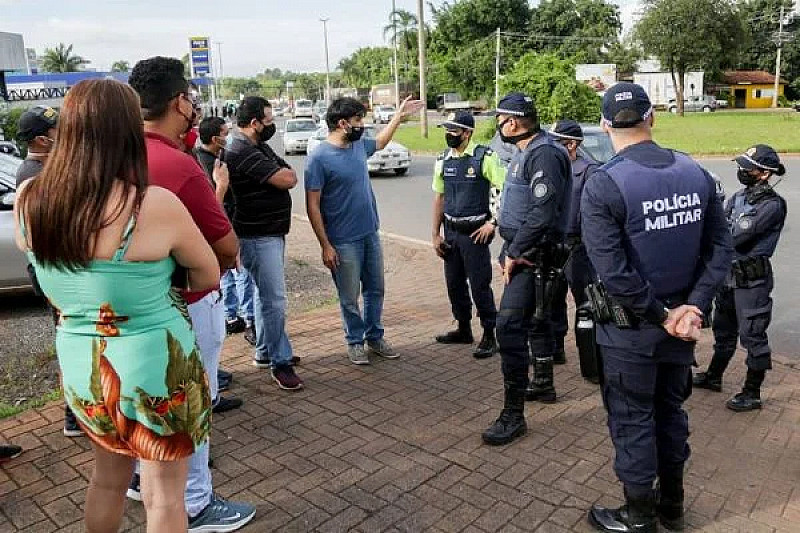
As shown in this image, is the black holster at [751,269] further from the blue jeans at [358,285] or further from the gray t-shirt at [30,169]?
the gray t-shirt at [30,169]

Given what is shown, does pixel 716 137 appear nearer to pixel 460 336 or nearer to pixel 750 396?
pixel 460 336

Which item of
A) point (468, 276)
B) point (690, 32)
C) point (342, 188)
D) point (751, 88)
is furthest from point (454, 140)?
point (751, 88)

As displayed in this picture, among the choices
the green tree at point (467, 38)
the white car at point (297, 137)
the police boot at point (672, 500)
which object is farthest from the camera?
the green tree at point (467, 38)

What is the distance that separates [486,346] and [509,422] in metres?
1.44

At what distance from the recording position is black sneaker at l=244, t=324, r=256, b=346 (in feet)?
18.7

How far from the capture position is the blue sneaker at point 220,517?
304 centimetres

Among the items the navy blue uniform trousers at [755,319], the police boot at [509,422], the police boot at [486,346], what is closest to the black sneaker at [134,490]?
the police boot at [509,422]

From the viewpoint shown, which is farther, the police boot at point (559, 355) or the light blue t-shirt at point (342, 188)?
the police boot at point (559, 355)

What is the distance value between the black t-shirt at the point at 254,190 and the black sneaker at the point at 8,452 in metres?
1.76

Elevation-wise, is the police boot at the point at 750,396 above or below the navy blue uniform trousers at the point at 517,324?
below

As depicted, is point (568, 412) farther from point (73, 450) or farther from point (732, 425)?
point (73, 450)

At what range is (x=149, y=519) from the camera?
236 cm

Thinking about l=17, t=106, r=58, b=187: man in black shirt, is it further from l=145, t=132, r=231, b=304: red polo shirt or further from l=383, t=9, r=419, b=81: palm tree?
l=383, t=9, r=419, b=81: palm tree

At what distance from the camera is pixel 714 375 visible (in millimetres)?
4559
